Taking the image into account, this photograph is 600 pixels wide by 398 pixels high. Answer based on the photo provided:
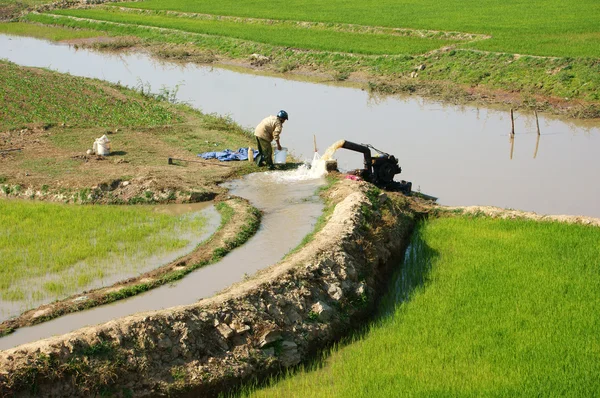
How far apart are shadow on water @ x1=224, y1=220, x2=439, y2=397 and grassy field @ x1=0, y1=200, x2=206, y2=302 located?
276 centimetres

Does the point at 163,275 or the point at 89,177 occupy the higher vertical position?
the point at 89,177

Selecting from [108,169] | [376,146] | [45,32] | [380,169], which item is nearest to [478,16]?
[376,146]

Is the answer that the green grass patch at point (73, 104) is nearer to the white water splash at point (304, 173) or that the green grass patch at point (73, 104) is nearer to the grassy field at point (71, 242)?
the white water splash at point (304, 173)

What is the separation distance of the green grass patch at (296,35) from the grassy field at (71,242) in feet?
44.2

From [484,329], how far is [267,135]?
6.62 m

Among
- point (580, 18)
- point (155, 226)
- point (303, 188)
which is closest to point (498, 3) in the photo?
point (580, 18)

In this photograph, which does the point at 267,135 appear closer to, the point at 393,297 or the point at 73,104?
the point at 393,297

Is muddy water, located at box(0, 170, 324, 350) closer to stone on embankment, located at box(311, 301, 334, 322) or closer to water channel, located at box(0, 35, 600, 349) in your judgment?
water channel, located at box(0, 35, 600, 349)

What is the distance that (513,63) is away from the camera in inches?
781

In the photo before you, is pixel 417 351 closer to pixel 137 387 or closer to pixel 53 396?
pixel 137 387

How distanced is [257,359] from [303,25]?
2359 centimetres

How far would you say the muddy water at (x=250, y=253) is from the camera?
7.88 meters

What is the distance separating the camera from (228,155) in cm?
1406

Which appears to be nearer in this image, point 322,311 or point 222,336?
point 222,336
